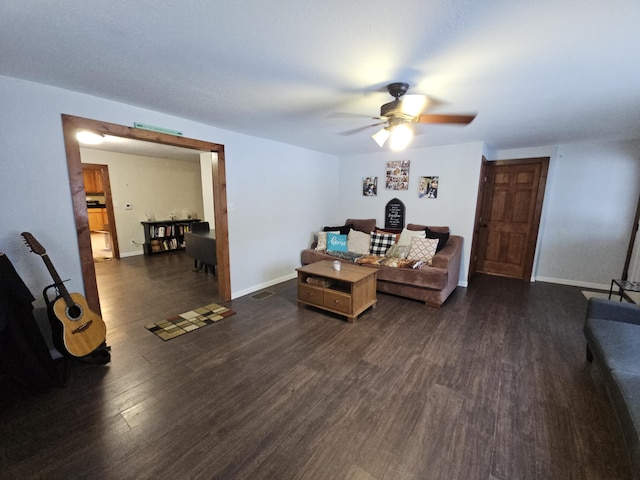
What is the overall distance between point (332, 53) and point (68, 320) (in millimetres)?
2577

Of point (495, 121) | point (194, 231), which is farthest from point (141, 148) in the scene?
point (495, 121)

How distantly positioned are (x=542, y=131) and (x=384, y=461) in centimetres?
377

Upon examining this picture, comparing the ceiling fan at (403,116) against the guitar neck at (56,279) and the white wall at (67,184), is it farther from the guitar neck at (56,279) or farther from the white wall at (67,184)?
the guitar neck at (56,279)

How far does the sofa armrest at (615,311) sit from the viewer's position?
2.01 metres

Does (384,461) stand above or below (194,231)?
below

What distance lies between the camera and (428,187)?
4277mm

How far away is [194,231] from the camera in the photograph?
4.80 m

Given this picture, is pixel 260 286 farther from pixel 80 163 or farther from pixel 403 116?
pixel 403 116

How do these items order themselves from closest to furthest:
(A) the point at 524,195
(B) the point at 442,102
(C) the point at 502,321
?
(B) the point at 442,102, (C) the point at 502,321, (A) the point at 524,195

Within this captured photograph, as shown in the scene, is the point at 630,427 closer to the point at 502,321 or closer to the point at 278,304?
the point at 502,321

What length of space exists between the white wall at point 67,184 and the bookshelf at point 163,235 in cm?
271

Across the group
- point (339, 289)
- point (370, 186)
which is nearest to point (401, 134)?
point (339, 289)

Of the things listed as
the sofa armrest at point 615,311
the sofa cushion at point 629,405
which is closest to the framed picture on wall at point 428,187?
the sofa armrest at point 615,311

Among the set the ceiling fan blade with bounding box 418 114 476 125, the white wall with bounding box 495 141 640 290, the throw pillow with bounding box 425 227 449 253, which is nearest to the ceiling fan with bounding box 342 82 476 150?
the ceiling fan blade with bounding box 418 114 476 125
